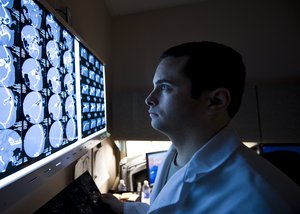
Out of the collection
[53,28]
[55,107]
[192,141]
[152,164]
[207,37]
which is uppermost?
[207,37]

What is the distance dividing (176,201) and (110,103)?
4.95 feet

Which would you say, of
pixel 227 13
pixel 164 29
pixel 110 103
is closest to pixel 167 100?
pixel 110 103

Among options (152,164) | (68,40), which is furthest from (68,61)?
(152,164)

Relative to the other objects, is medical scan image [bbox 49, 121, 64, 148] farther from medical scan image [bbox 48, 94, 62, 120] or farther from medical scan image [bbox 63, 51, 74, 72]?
medical scan image [bbox 63, 51, 74, 72]

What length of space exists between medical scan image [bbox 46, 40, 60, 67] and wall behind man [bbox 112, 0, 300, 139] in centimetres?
121

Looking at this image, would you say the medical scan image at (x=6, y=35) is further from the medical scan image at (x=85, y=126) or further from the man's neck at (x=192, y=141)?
the man's neck at (x=192, y=141)

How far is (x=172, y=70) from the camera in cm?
77

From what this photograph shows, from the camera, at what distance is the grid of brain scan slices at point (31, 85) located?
48 centimetres

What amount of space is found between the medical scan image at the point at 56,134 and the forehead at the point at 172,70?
463 millimetres

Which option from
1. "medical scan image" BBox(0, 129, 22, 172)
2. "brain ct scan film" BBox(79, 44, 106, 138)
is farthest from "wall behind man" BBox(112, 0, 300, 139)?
"medical scan image" BBox(0, 129, 22, 172)

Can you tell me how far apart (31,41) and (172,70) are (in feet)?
1.71

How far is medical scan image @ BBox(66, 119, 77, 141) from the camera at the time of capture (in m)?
0.81

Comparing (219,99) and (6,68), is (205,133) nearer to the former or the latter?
(219,99)

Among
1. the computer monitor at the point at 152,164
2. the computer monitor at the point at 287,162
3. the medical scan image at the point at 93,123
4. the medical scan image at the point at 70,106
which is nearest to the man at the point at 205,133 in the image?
the medical scan image at the point at 70,106
